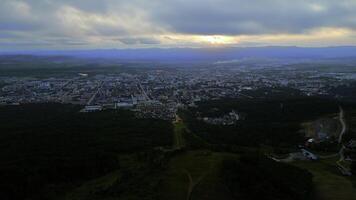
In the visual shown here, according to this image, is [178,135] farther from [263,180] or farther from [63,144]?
[263,180]

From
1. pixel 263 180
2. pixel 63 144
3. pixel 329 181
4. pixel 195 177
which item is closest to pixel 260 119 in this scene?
pixel 63 144

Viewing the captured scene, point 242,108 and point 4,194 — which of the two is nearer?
point 4,194

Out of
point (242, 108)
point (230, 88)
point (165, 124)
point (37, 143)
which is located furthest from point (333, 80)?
point (37, 143)

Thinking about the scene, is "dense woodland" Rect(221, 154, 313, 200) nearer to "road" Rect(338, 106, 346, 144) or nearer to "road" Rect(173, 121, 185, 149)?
"road" Rect(173, 121, 185, 149)

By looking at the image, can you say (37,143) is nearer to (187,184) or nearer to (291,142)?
(187,184)

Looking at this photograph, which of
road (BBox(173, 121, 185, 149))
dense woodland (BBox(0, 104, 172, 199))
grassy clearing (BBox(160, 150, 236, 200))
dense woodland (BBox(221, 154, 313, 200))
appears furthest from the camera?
road (BBox(173, 121, 185, 149))

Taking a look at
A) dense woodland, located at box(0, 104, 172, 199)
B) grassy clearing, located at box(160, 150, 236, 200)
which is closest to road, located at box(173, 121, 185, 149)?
dense woodland, located at box(0, 104, 172, 199)

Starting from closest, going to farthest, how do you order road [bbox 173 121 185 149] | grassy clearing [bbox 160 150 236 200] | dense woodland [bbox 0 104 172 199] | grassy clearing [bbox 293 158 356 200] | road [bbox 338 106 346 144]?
grassy clearing [bbox 160 150 236 200] → grassy clearing [bbox 293 158 356 200] → dense woodland [bbox 0 104 172 199] → road [bbox 173 121 185 149] → road [bbox 338 106 346 144]

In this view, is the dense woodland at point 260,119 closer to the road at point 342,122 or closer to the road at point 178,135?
the road at point 342,122
